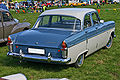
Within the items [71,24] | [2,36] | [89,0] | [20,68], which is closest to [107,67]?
[71,24]

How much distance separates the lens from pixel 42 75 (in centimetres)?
523

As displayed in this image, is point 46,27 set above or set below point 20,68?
above

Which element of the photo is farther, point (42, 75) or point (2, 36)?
point (2, 36)

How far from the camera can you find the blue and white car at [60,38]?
199 inches

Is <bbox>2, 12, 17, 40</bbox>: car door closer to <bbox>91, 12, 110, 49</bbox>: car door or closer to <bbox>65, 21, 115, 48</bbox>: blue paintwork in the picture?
<bbox>91, 12, 110, 49</bbox>: car door

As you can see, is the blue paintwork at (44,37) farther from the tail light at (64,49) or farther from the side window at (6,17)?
the side window at (6,17)

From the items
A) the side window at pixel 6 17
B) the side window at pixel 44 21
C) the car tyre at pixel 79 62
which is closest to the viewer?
the car tyre at pixel 79 62

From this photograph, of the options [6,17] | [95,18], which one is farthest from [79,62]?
[6,17]

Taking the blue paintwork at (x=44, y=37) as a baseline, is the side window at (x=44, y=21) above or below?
above

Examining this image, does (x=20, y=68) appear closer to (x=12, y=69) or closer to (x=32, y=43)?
(x=12, y=69)

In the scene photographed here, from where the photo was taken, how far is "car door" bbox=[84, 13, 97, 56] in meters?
5.96

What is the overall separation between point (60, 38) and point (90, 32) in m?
1.29

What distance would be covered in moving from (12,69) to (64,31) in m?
1.78

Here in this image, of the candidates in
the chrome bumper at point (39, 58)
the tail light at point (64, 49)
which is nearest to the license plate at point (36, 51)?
the chrome bumper at point (39, 58)
